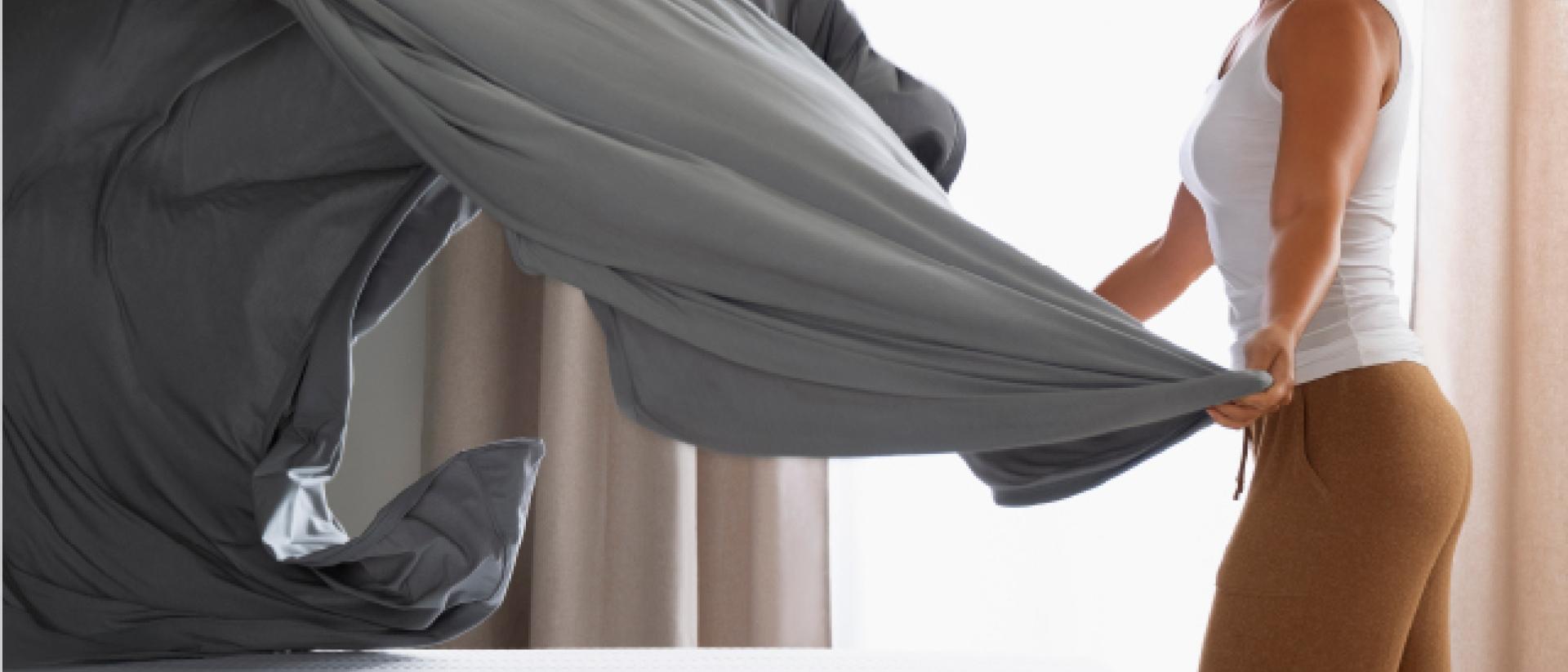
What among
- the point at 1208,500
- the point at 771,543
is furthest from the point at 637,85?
the point at 1208,500

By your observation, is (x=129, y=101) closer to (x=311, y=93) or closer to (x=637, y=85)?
(x=311, y=93)

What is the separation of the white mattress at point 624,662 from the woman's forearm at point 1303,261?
14.6 inches

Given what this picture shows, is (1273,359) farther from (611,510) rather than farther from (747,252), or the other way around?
(611,510)

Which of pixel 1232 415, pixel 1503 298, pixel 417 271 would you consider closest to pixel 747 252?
pixel 1232 415

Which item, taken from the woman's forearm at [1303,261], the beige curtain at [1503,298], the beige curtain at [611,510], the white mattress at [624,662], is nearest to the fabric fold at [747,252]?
the woman's forearm at [1303,261]

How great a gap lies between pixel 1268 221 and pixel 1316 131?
129mm

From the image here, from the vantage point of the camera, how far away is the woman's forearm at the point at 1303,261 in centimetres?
103

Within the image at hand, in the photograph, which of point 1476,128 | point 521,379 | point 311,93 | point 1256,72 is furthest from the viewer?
point 521,379

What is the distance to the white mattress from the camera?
3.66ft

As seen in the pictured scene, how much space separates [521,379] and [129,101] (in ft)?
4.30

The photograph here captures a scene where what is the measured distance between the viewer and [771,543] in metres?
2.21

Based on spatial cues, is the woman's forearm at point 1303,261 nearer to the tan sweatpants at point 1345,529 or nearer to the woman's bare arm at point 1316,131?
the woman's bare arm at point 1316,131

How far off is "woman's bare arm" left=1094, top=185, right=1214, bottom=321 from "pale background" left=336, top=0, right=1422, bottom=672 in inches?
32.6

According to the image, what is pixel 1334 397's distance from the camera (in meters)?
1.14
